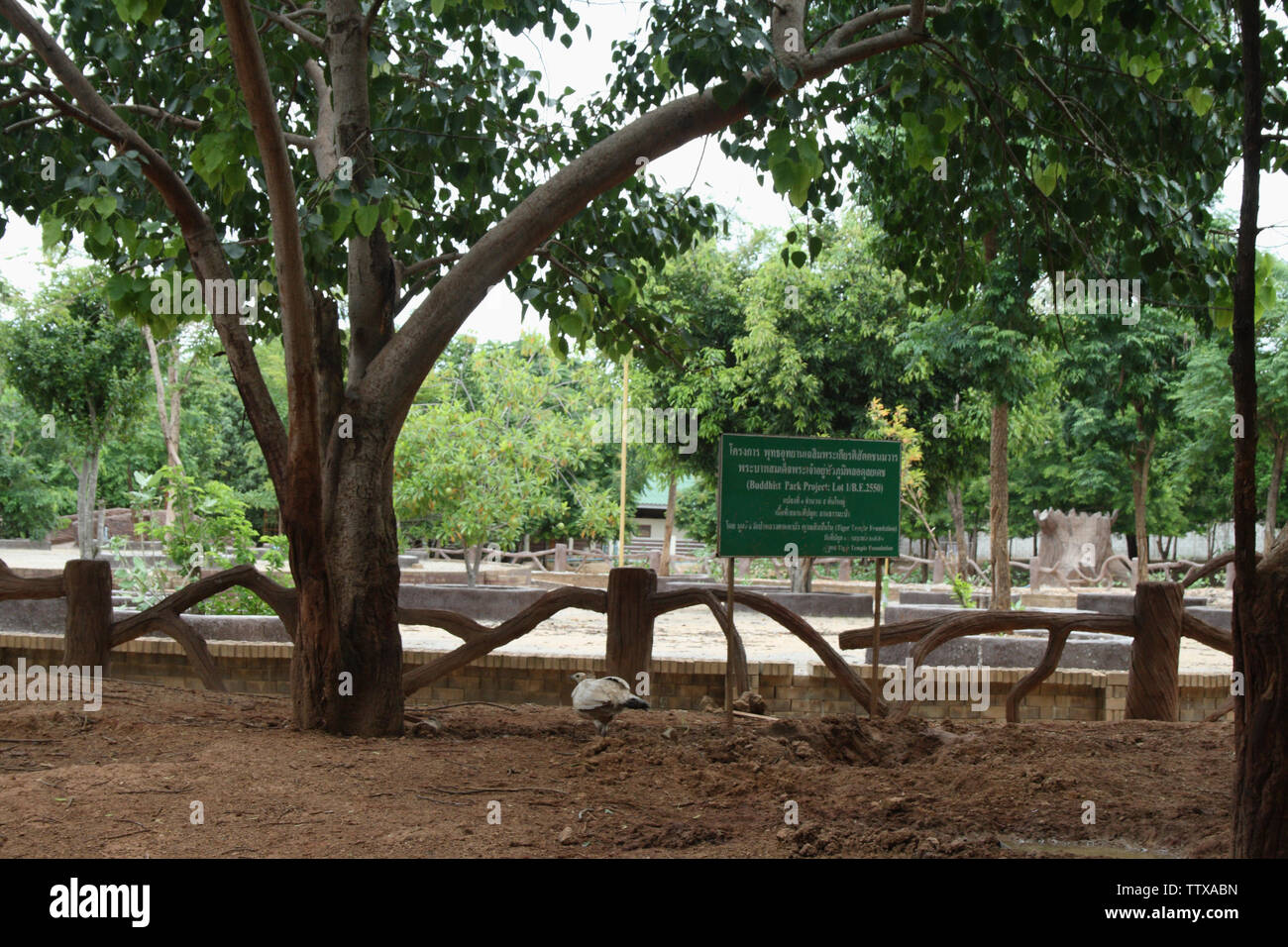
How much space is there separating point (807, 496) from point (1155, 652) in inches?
108

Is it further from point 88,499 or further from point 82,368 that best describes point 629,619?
point 88,499

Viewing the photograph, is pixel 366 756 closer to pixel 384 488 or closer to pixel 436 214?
pixel 384 488

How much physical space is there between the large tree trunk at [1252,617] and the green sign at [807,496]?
113 inches

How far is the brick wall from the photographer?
895 centimetres

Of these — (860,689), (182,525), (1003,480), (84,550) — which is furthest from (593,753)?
(84,550)

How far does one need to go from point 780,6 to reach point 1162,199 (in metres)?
2.22

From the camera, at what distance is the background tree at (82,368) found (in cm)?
1966

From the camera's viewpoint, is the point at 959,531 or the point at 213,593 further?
the point at 959,531

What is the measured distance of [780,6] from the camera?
5.65 metres

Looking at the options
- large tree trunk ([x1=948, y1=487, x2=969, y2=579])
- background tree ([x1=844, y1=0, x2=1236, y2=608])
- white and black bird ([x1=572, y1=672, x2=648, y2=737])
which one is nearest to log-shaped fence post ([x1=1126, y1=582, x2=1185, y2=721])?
background tree ([x1=844, y1=0, x2=1236, y2=608])

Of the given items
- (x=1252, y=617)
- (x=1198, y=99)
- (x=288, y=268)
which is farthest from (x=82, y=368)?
(x=1252, y=617)

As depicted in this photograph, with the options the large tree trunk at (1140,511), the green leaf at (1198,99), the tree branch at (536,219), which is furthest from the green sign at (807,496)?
the large tree trunk at (1140,511)

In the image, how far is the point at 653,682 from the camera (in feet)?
30.3

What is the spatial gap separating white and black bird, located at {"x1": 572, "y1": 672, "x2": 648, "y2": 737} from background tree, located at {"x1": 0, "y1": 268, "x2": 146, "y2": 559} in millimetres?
16386
